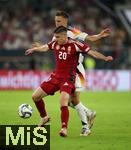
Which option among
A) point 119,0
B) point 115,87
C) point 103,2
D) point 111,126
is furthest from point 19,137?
point 119,0

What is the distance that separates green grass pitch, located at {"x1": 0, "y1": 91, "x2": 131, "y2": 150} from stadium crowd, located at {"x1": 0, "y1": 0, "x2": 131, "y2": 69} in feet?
16.7

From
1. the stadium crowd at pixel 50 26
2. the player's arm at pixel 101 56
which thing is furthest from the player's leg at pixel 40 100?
the stadium crowd at pixel 50 26

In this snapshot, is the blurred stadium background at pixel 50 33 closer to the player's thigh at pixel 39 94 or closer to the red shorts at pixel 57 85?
the player's thigh at pixel 39 94

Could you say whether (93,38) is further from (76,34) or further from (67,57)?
(67,57)

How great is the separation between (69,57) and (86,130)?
1.38 meters

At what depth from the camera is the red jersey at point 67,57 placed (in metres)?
12.8

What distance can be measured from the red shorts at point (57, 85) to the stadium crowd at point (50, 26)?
16.6m

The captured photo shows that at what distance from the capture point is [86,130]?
13.0m

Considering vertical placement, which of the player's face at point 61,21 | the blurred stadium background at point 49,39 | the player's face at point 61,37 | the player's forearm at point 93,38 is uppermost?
the blurred stadium background at point 49,39

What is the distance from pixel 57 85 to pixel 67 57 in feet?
1.78

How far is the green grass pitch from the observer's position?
11492 mm

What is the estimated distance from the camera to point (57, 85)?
12875 millimetres

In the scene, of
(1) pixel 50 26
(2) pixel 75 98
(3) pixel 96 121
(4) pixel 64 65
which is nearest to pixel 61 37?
(4) pixel 64 65

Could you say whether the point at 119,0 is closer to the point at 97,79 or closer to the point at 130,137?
the point at 97,79
